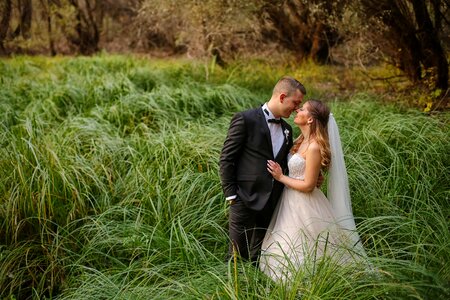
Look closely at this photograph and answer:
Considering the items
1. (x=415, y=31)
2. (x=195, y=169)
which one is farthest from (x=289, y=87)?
(x=415, y=31)

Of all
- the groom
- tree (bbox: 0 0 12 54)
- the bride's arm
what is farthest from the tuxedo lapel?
tree (bbox: 0 0 12 54)

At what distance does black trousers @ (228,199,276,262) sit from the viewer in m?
3.26

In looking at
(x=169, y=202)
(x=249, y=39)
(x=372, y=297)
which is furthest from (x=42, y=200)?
(x=249, y=39)

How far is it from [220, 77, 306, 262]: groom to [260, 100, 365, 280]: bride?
81mm

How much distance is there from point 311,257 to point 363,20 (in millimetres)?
5787

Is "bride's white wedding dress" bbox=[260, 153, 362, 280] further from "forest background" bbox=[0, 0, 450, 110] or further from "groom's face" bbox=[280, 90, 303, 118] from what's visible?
"forest background" bbox=[0, 0, 450, 110]

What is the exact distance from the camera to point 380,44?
7977 millimetres

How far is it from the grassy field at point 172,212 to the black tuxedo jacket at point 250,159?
455 mm

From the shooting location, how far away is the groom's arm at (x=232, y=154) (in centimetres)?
311

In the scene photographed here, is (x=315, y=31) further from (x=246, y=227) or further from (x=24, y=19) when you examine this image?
(x=246, y=227)

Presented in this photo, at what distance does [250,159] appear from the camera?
3.17 meters

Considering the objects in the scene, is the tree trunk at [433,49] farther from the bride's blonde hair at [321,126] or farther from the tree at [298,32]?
the bride's blonde hair at [321,126]

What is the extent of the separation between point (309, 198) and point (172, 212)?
4.05 ft

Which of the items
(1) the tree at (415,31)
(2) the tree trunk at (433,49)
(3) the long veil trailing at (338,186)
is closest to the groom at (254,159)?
(3) the long veil trailing at (338,186)
